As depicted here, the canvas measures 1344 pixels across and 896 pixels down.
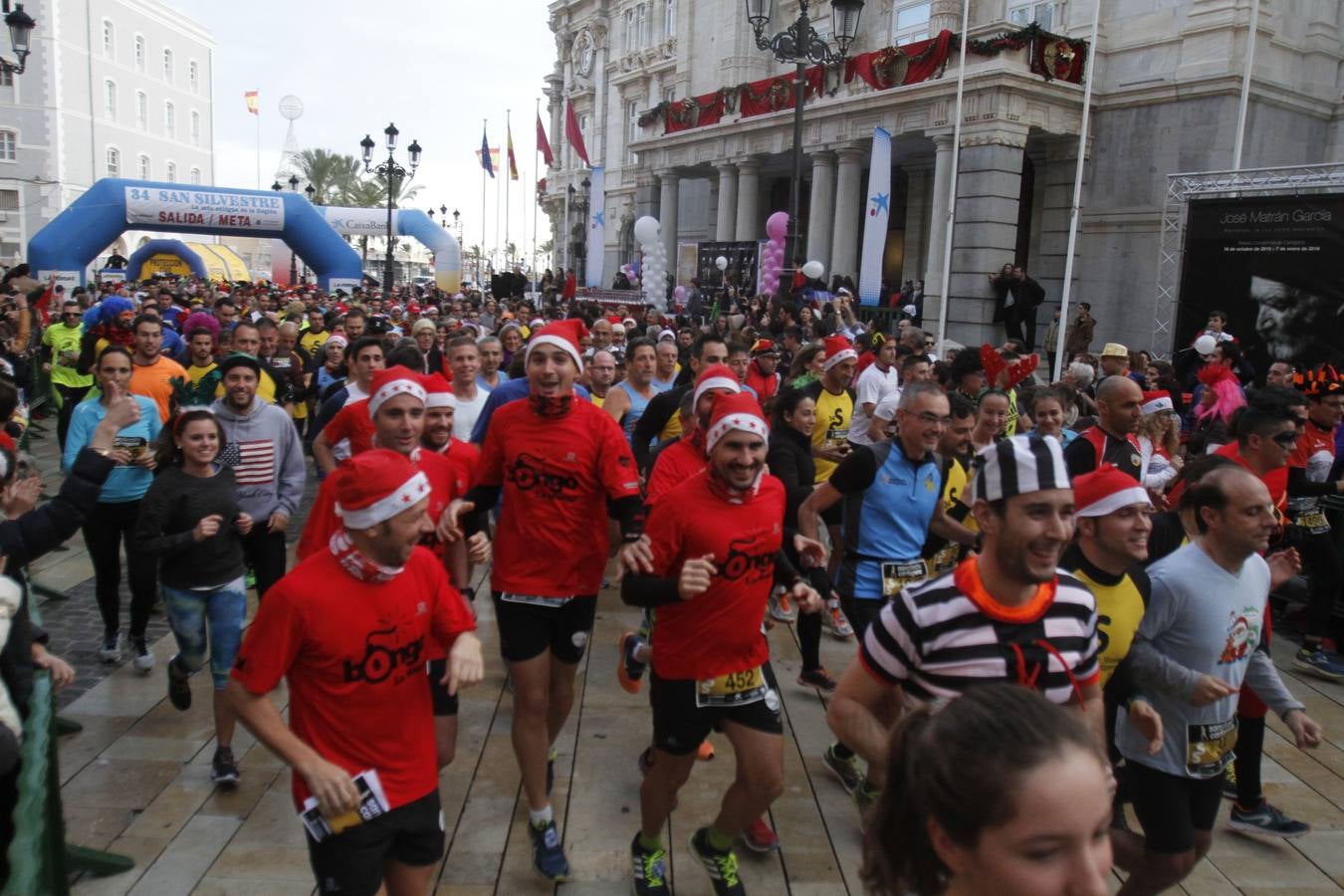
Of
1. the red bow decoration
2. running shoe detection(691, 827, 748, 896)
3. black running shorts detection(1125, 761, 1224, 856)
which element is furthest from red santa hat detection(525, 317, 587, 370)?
the red bow decoration

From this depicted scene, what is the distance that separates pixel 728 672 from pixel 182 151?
73.5 metres

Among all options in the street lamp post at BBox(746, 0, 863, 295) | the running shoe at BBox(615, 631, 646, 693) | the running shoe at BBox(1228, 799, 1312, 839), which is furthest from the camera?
the street lamp post at BBox(746, 0, 863, 295)

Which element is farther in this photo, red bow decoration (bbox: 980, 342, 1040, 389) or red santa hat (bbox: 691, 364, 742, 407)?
red bow decoration (bbox: 980, 342, 1040, 389)

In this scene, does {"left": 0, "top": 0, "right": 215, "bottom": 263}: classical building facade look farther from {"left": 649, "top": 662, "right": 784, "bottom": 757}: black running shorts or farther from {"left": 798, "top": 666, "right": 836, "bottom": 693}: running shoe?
{"left": 649, "top": 662, "right": 784, "bottom": 757}: black running shorts

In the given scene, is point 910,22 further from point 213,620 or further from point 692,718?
Answer: point 692,718

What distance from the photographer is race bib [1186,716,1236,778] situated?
313 centimetres

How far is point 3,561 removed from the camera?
3084 mm

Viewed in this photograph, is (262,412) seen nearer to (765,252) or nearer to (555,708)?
(555,708)

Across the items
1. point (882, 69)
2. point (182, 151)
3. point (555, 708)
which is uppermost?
point (182, 151)

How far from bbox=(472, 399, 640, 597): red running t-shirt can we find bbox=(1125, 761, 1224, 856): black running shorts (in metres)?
2.18

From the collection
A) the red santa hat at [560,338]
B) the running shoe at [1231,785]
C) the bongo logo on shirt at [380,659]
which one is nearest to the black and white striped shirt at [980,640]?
the bongo logo on shirt at [380,659]

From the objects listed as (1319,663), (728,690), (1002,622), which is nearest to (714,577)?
(728,690)

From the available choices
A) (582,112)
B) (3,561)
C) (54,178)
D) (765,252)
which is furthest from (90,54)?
(3,561)

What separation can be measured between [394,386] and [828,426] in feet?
12.8
